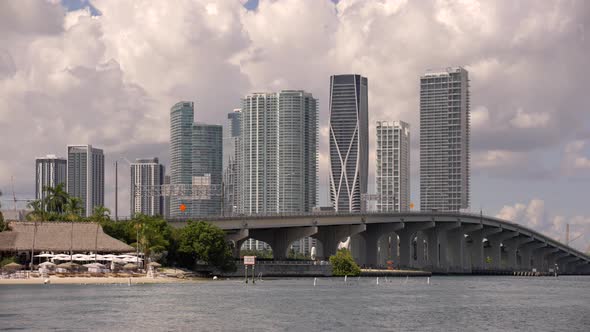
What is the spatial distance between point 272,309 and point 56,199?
9435cm

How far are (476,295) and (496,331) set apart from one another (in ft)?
182

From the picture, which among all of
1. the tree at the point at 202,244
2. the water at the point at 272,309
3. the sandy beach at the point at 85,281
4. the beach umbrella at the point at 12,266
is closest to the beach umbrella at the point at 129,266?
the sandy beach at the point at 85,281

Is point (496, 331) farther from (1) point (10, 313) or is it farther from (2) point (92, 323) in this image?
(1) point (10, 313)

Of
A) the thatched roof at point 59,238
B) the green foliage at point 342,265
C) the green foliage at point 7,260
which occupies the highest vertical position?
the thatched roof at point 59,238

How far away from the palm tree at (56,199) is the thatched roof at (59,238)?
86.3 ft

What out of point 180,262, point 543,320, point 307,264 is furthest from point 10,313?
point 307,264

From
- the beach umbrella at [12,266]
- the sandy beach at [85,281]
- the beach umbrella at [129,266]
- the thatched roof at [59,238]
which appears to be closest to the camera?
the sandy beach at [85,281]

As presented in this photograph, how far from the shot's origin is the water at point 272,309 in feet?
261

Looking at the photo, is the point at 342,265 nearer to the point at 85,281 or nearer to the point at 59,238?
the point at 59,238

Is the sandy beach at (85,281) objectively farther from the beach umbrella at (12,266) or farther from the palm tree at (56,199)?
the palm tree at (56,199)

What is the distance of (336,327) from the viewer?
78.7 m

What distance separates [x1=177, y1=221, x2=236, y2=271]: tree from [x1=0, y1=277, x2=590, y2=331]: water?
2784 centimetres

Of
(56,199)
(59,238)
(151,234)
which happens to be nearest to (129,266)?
(59,238)

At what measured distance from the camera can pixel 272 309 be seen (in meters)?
94.6
